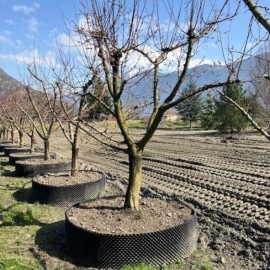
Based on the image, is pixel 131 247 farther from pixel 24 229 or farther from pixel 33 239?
pixel 24 229

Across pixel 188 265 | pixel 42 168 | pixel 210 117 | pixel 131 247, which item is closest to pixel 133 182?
pixel 131 247

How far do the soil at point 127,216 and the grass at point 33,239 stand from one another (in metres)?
0.47

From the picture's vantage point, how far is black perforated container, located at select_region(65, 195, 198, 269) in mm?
4590

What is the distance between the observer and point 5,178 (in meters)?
11.1

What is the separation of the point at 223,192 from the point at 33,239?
4529mm

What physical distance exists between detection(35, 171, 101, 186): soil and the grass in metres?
0.49

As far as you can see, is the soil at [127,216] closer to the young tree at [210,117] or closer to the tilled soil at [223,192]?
the tilled soil at [223,192]

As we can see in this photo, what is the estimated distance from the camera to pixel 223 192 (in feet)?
28.6

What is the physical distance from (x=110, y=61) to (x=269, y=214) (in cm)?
401

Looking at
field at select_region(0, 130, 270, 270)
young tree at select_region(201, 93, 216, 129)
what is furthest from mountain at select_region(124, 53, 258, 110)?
young tree at select_region(201, 93, 216, 129)

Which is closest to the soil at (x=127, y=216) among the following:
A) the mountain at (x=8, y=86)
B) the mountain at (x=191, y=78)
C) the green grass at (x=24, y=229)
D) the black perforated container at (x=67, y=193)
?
the green grass at (x=24, y=229)

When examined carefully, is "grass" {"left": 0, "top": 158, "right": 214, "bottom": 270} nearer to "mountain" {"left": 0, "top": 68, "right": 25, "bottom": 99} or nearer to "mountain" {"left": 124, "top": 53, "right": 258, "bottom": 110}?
"mountain" {"left": 124, "top": 53, "right": 258, "bottom": 110}

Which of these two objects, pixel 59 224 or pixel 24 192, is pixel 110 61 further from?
pixel 24 192

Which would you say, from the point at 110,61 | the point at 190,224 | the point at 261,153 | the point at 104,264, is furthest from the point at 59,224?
the point at 261,153
